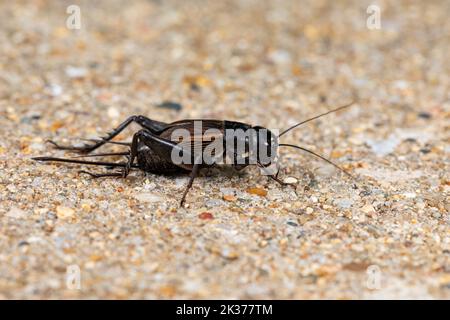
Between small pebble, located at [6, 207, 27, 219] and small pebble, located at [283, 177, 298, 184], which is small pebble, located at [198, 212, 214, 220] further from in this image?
small pebble, located at [6, 207, 27, 219]

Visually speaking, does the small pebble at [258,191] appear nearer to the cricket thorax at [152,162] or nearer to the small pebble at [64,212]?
the cricket thorax at [152,162]

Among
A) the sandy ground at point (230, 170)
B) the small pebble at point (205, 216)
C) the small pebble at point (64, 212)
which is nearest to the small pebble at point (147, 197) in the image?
the sandy ground at point (230, 170)

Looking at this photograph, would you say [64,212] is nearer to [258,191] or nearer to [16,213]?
[16,213]

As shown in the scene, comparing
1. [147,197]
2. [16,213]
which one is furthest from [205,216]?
[16,213]

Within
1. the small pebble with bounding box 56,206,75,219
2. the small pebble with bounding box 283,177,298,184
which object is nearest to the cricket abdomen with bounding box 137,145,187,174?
the small pebble with bounding box 56,206,75,219
